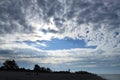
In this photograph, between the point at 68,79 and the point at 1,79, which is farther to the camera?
the point at 68,79

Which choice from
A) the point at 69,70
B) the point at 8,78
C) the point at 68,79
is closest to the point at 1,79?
the point at 8,78

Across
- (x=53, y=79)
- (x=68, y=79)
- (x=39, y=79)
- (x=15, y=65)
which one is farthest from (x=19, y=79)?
(x=15, y=65)

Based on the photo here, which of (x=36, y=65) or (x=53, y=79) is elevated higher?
(x=36, y=65)

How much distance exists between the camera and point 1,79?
49.8 m

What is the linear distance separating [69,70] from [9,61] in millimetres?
31508

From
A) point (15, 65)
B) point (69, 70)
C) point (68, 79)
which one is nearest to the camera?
point (68, 79)

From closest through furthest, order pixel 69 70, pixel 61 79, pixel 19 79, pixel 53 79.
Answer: pixel 19 79 → pixel 53 79 → pixel 61 79 → pixel 69 70

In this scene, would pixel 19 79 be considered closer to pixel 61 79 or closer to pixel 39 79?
pixel 39 79

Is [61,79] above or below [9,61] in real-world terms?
below

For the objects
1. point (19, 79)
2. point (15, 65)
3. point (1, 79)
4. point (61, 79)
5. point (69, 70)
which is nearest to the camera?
point (1, 79)

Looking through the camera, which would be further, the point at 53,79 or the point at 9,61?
the point at 9,61

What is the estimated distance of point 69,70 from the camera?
132625mm

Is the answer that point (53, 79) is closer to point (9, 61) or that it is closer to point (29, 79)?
point (29, 79)

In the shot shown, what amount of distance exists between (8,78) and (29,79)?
6.55 meters
